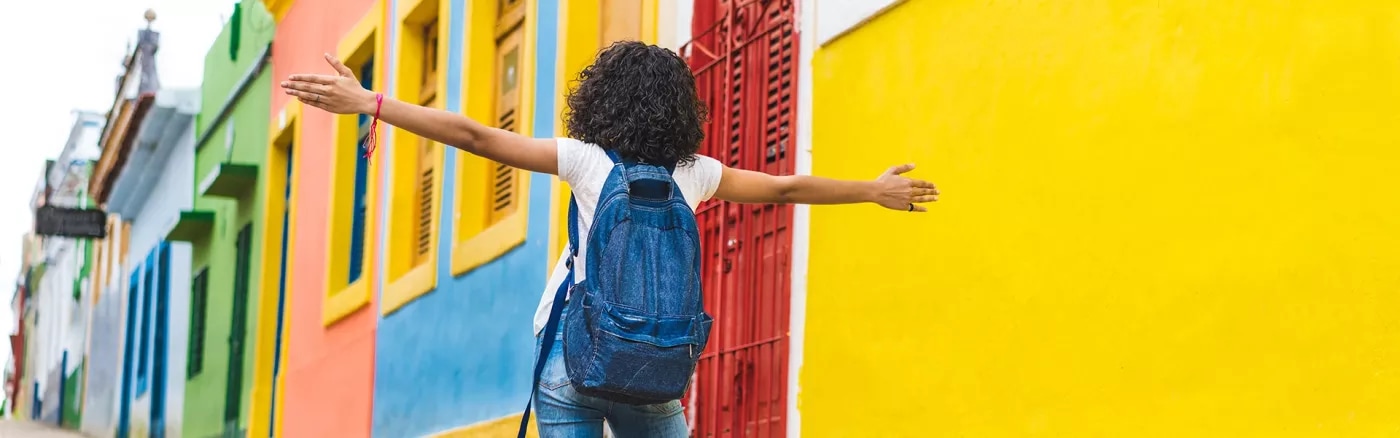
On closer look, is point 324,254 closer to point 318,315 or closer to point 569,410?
point 318,315

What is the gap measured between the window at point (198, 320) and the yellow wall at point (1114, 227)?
480 inches

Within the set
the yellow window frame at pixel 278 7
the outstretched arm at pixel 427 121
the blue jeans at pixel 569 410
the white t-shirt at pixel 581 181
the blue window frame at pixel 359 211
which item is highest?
the yellow window frame at pixel 278 7

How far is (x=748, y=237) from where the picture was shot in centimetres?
700

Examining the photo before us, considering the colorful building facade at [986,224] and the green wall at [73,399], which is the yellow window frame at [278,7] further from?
the green wall at [73,399]

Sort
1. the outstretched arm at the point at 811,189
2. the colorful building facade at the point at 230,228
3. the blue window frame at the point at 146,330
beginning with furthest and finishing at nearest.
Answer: the blue window frame at the point at 146,330, the colorful building facade at the point at 230,228, the outstretched arm at the point at 811,189

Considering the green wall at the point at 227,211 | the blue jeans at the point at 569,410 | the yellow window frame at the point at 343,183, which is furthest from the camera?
the green wall at the point at 227,211

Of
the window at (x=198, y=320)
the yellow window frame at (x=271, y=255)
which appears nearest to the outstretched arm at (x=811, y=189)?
the yellow window frame at (x=271, y=255)

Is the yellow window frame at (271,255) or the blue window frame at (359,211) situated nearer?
the blue window frame at (359,211)

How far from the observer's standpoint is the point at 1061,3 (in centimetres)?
518

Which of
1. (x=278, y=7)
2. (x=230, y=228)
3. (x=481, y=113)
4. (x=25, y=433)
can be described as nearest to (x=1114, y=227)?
(x=481, y=113)

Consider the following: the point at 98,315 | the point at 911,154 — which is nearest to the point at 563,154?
the point at 911,154

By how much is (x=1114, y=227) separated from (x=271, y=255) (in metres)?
11.1

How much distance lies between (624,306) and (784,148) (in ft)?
9.52

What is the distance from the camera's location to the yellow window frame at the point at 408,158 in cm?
1098
